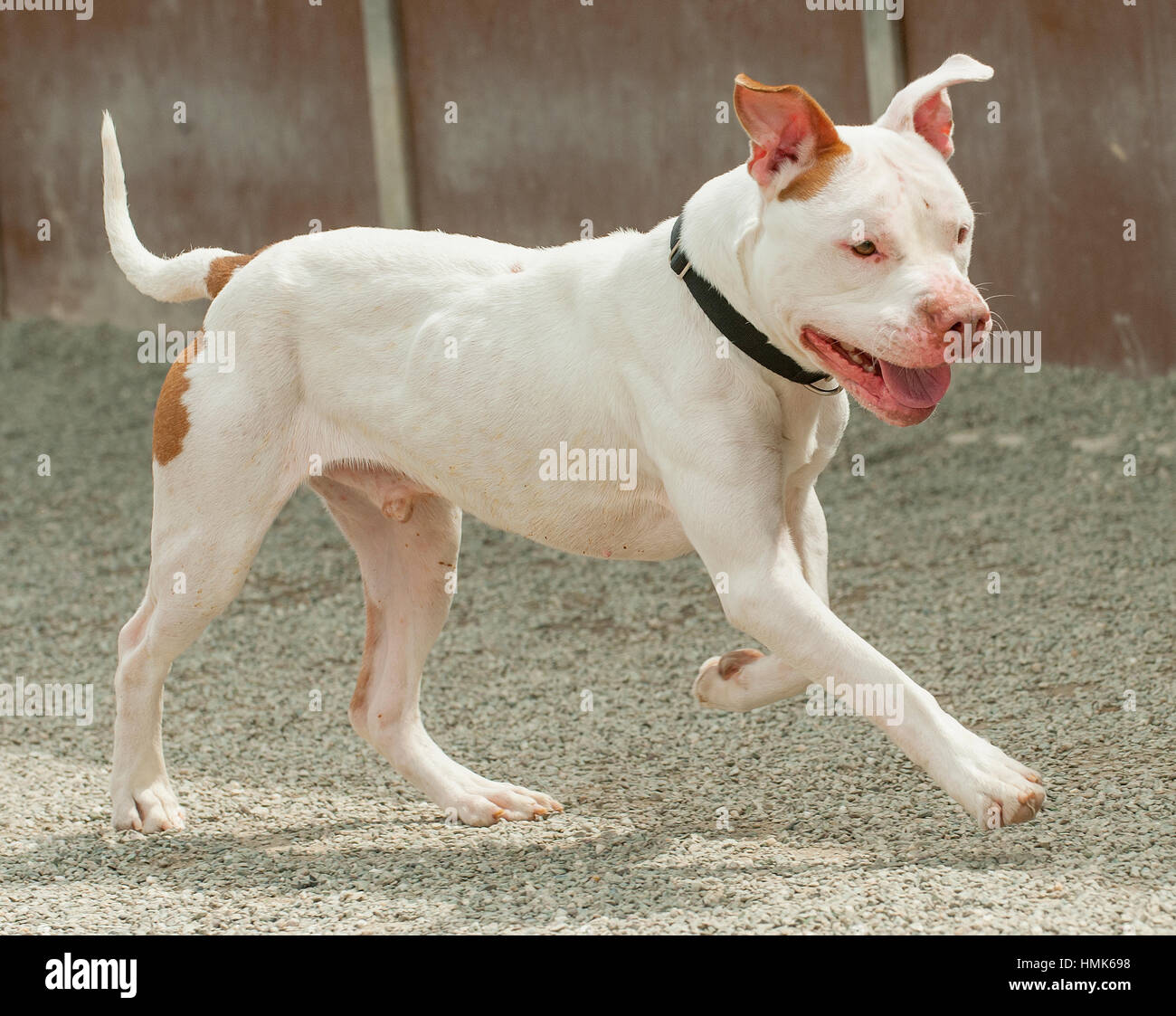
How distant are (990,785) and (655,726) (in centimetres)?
204

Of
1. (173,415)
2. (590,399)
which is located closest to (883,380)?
(590,399)

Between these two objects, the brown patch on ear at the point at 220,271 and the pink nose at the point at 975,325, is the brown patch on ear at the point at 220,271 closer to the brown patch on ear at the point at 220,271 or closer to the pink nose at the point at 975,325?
the brown patch on ear at the point at 220,271

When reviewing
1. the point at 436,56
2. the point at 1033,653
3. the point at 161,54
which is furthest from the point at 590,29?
the point at 1033,653

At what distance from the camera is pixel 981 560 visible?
6.55m

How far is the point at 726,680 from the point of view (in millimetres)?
Result: 3807

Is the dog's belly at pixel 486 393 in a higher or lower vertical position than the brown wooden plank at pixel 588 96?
lower

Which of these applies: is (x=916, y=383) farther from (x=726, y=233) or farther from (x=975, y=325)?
(x=726, y=233)

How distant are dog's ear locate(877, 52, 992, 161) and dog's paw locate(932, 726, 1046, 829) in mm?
1252

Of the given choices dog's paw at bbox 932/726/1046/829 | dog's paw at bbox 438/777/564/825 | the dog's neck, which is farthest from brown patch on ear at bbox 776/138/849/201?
dog's paw at bbox 438/777/564/825

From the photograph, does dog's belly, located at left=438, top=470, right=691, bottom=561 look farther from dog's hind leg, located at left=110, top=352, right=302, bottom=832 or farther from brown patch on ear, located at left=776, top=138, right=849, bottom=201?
brown patch on ear, located at left=776, top=138, right=849, bottom=201

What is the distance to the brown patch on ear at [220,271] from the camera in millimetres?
4277

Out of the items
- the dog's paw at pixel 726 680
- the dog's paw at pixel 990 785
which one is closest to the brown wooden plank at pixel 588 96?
the dog's paw at pixel 726 680

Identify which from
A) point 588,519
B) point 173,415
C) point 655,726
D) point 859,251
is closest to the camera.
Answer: point 859,251

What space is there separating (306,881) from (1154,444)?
5.19 m
